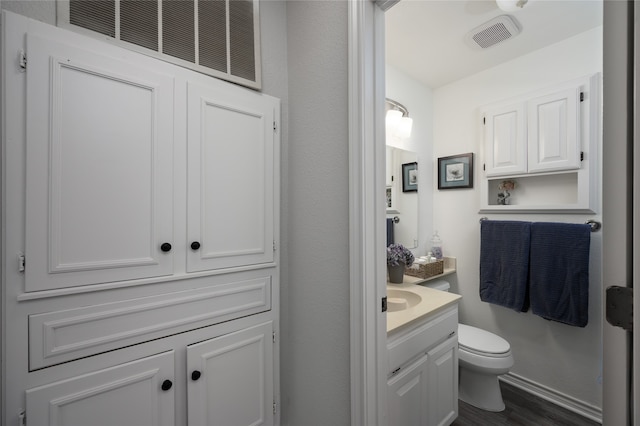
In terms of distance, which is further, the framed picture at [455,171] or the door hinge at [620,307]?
the framed picture at [455,171]

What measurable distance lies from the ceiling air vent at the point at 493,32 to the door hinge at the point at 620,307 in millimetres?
1741

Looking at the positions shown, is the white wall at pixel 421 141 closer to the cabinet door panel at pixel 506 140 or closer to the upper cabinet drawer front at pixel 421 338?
the cabinet door panel at pixel 506 140

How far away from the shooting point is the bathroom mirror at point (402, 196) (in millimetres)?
2146

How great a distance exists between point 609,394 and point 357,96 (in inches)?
38.6

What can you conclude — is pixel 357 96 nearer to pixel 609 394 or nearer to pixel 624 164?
pixel 624 164

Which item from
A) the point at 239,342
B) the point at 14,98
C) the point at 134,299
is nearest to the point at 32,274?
the point at 134,299

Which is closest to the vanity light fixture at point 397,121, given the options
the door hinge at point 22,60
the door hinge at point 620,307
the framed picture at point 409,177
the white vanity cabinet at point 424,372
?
the framed picture at point 409,177

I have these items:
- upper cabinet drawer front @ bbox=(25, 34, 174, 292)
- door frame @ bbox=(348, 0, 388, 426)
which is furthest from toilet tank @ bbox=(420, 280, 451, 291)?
upper cabinet drawer front @ bbox=(25, 34, 174, 292)

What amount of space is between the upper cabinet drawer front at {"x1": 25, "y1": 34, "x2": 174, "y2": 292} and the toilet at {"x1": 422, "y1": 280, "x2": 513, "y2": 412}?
1844 millimetres

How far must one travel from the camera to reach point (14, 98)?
2.50 ft

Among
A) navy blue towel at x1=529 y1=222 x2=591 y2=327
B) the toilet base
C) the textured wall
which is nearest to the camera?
the textured wall

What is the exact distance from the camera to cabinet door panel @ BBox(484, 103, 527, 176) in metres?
1.93

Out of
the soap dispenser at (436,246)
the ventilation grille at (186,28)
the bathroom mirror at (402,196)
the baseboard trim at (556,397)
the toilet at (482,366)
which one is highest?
the ventilation grille at (186,28)

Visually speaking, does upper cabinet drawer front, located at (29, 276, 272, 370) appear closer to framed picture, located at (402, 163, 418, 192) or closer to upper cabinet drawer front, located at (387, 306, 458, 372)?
upper cabinet drawer front, located at (387, 306, 458, 372)
